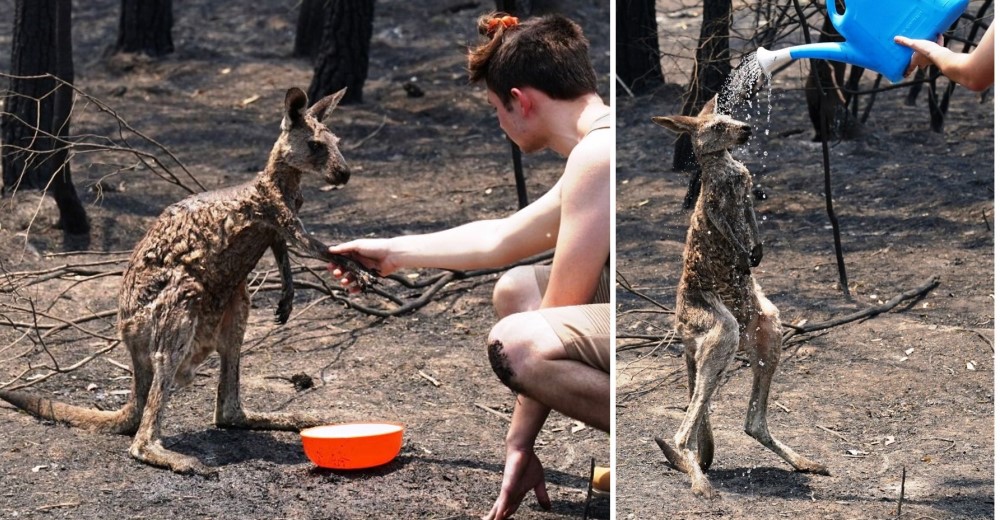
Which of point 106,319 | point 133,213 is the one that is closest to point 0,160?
point 133,213

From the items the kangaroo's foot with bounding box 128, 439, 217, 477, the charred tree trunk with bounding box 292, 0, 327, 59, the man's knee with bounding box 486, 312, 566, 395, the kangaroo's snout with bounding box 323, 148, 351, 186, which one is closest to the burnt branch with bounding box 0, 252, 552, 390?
the kangaroo's foot with bounding box 128, 439, 217, 477

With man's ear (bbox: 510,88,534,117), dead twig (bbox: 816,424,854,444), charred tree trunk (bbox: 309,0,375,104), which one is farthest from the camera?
charred tree trunk (bbox: 309,0,375,104)

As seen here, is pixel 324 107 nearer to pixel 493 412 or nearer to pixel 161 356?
pixel 161 356

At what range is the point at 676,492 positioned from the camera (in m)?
2.50

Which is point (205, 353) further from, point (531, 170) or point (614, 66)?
point (531, 170)

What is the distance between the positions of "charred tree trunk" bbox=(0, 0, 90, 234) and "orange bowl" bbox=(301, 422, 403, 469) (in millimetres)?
3170

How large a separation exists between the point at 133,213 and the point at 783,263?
4395mm

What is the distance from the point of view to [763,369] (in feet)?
8.77

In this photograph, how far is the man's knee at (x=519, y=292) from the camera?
3574 mm

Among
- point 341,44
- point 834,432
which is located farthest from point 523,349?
point 341,44

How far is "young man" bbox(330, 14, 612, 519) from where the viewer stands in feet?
9.96

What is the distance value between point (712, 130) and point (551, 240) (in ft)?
3.35

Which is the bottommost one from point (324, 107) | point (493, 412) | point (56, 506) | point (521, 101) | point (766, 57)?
point (493, 412)

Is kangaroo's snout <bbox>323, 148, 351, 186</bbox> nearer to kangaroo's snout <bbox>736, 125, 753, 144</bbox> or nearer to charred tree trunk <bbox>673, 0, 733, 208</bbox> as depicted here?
charred tree trunk <bbox>673, 0, 733, 208</bbox>
